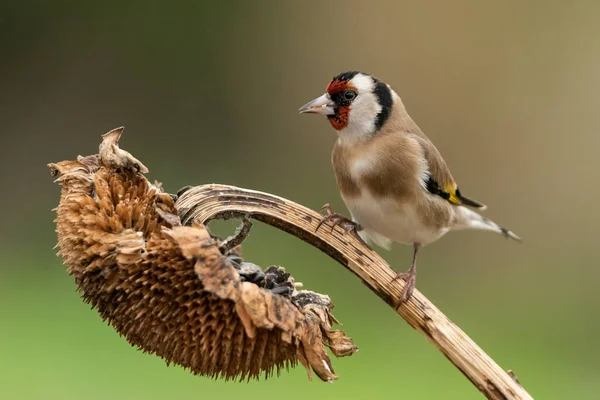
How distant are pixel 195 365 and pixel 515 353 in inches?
132

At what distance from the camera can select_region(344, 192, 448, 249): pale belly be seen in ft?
6.03

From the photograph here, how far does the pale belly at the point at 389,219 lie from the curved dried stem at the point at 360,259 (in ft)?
1.81

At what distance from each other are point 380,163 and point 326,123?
3.37 meters

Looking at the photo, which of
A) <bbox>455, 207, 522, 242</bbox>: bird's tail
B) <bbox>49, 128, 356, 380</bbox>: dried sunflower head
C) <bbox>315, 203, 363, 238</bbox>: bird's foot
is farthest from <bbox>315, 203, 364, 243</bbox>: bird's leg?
<bbox>455, 207, 522, 242</bbox>: bird's tail

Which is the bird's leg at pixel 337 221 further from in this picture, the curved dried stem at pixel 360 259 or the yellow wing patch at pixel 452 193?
the yellow wing patch at pixel 452 193

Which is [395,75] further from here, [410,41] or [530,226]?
[530,226]

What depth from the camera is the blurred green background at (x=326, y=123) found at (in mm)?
4812

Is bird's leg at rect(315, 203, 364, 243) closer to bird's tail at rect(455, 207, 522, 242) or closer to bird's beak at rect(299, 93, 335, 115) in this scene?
bird's beak at rect(299, 93, 335, 115)

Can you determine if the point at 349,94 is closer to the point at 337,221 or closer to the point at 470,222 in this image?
the point at 337,221

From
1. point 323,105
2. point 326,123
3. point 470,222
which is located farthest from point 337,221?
point 326,123

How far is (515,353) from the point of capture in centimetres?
415

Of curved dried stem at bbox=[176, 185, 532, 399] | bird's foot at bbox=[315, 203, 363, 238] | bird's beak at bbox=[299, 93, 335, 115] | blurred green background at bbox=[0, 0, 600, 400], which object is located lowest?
curved dried stem at bbox=[176, 185, 532, 399]

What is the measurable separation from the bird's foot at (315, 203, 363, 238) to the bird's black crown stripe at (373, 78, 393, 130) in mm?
240

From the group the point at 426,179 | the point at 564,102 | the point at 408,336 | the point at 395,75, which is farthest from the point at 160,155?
the point at 426,179
